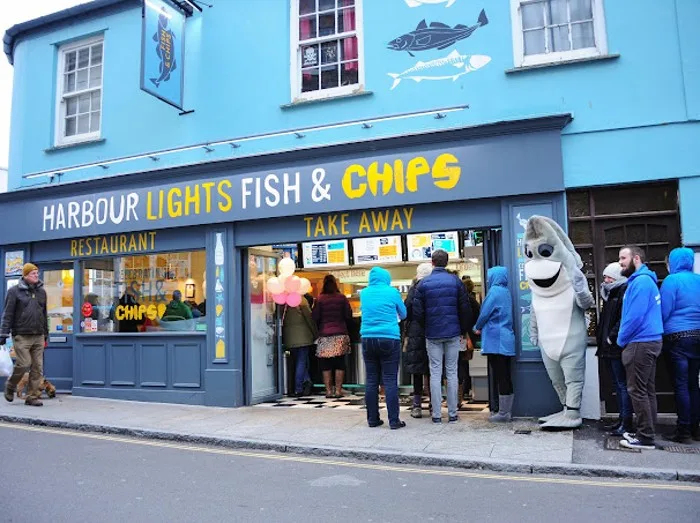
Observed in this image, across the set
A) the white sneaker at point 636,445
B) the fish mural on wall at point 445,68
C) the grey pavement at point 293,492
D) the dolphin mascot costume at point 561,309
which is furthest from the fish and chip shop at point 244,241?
the grey pavement at point 293,492

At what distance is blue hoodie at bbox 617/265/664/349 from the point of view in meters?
6.28

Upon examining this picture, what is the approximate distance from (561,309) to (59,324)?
29.8ft

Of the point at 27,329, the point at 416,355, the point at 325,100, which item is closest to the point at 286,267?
the point at 325,100

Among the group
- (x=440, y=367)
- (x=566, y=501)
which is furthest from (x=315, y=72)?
(x=566, y=501)

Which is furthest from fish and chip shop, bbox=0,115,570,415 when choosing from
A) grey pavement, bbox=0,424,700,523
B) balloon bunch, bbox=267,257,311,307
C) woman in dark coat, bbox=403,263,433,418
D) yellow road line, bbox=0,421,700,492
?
grey pavement, bbox=0,424,700,523

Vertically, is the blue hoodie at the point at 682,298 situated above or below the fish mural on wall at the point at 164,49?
A: below

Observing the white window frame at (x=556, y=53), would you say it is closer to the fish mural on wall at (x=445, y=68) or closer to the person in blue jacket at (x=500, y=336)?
the fish mural on wall at (x=445, y=68)

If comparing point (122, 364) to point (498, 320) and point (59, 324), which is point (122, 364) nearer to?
point (59, 324)

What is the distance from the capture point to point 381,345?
25.0 ft

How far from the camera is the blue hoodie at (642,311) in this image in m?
6.28

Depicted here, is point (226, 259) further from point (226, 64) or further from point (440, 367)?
point (440, 367)

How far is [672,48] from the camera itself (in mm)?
8062

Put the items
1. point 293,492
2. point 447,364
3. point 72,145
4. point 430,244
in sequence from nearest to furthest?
point 293,492
point 447,364
point 430,244
point 72,145

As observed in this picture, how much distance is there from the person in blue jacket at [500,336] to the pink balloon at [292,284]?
3808mm
